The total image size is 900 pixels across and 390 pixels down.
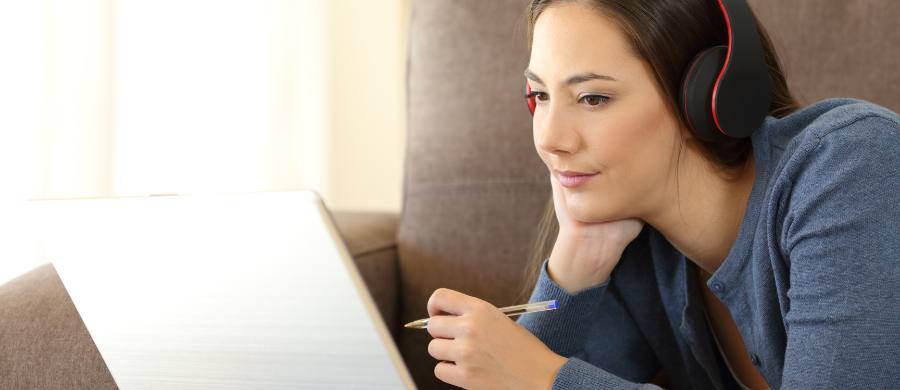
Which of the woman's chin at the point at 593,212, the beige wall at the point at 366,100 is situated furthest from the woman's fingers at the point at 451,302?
the beige wall at the point at 366,100

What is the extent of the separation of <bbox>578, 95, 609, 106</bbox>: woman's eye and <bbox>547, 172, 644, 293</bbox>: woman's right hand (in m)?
0.15

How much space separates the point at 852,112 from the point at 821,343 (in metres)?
0.25

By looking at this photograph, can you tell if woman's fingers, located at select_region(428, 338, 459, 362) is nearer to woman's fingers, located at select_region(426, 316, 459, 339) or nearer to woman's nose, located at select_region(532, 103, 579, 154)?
woman's fingers, located at select_region(426, 316, 459, 339)

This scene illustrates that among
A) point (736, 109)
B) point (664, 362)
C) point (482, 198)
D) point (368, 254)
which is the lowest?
point (664, 362)

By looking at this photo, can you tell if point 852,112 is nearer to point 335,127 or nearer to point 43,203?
point 43,203

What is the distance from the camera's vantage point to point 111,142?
1.67 m

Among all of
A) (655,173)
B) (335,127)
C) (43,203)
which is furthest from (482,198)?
(335,127)

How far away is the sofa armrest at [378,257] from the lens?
A: 4.75 feet

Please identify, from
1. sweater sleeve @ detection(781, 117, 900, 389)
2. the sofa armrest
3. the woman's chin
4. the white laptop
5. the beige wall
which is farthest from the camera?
the beige wall

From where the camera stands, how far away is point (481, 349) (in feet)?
2.75

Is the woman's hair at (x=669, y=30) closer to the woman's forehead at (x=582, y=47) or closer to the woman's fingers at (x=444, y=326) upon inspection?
the woman's forehead at (x=582, y=47)

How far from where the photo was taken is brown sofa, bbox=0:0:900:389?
126cm

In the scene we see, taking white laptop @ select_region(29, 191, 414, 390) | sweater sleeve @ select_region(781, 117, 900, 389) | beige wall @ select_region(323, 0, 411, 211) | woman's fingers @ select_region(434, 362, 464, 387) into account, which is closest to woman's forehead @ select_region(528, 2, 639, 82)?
sweater sleeve @ select_region(781, 117, 900, 389)

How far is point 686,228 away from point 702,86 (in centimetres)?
21
